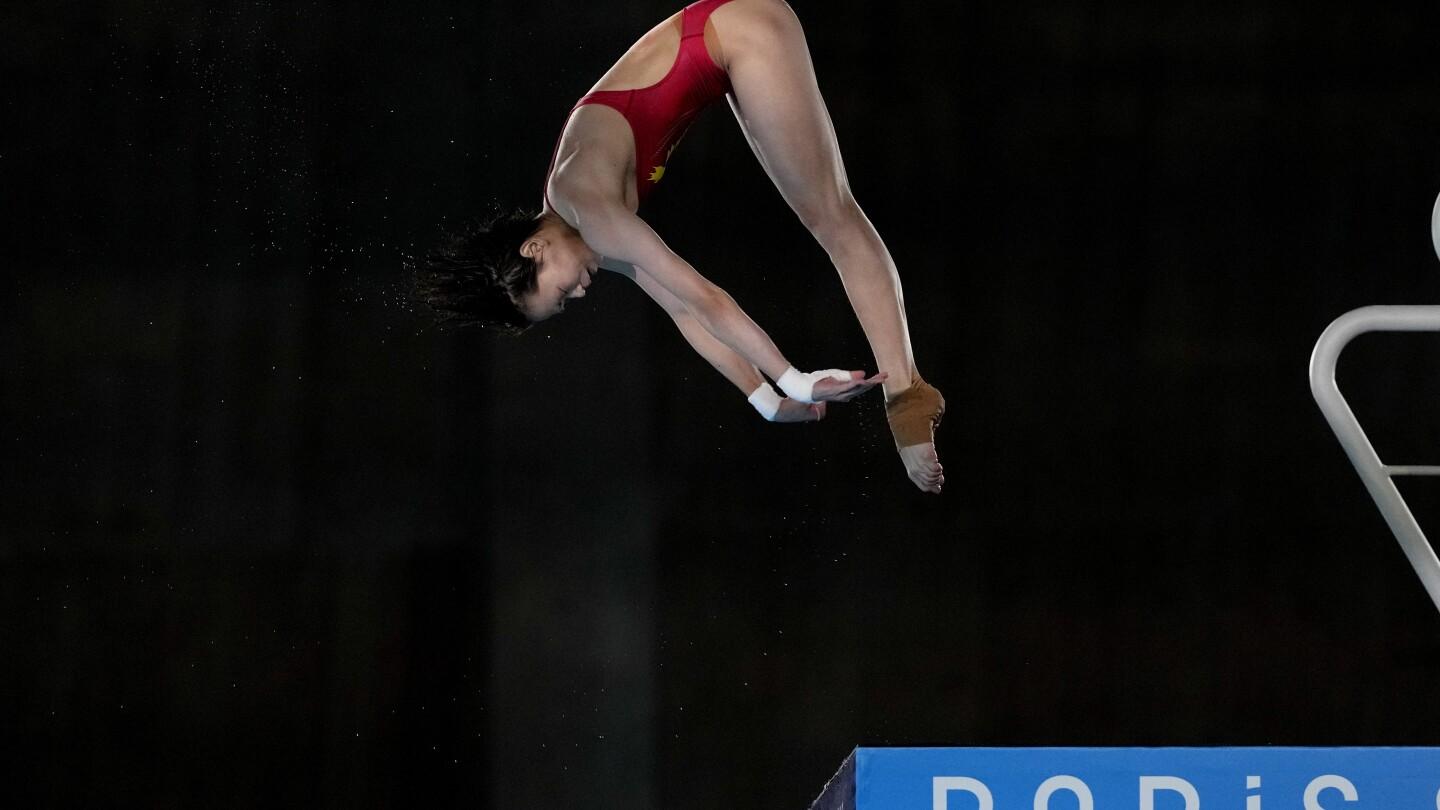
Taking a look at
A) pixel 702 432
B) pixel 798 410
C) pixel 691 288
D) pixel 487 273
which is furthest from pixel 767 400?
pixel 702 432

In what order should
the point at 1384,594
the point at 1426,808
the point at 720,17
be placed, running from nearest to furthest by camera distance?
the point at 1426,808 < the point at 720,17 < the point at 1384,594

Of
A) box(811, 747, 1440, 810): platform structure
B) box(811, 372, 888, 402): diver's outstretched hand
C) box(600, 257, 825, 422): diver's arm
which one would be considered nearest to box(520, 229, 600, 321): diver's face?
box(600, 257, 825, 422): diver's arm

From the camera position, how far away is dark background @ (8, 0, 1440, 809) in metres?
4.63

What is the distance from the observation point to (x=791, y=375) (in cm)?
235

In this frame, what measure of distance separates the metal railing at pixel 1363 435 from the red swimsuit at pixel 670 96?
3.96ft

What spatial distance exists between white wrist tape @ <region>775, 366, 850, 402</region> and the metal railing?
0.68 meters

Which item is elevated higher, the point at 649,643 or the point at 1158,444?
the point at 1158,444

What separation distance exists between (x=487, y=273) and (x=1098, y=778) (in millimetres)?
1346

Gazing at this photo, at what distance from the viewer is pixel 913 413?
8.63 ft

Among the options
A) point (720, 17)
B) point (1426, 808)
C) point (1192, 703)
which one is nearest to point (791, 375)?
point (720, 17)

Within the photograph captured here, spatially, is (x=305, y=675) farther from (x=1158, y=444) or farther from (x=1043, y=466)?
(x=1158, y=444)

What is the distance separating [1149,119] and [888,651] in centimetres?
182

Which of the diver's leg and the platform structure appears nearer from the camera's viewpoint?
the platform structure

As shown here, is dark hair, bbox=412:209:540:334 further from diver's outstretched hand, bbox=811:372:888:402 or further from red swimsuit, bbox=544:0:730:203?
diver's outstretched hand, bbox=811:372:888:402
